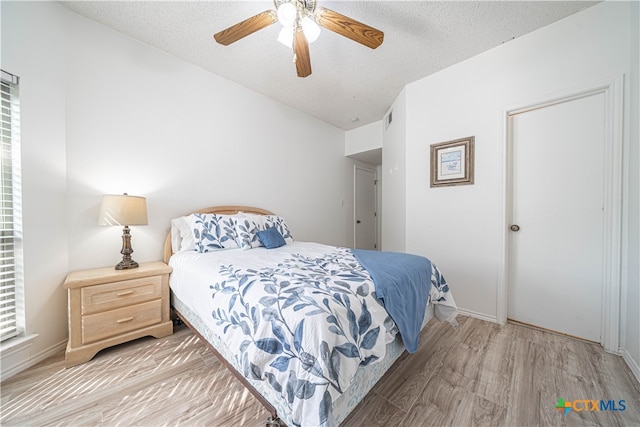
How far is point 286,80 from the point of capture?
Result: 9.13 ft

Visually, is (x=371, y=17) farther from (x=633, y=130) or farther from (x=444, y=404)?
(x=444, y=404)

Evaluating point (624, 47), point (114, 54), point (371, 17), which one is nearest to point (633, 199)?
point (624, 47)

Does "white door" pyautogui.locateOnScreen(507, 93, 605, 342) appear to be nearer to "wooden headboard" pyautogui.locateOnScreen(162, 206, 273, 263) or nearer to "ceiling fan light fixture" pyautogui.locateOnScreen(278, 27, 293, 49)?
"ceiling fan light fixture" pyautogui.locateOnScreen(278, 27, 293, 49)

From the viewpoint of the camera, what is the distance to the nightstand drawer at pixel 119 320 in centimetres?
162

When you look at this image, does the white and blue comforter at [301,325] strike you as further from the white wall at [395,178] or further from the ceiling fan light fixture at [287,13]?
the white wall at [395,178]

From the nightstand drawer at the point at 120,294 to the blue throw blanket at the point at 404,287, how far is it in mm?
1737

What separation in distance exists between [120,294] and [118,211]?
652 millimetres

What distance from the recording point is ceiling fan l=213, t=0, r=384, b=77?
4.82ft

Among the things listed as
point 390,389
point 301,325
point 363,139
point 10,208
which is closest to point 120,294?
point 10,208

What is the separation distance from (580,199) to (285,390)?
2.74 meters

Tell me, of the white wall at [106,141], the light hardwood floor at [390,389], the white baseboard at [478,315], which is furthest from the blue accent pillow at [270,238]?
the white baseboard at [478,315]

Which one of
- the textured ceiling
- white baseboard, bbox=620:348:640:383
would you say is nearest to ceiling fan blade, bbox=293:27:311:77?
the textured ceiling

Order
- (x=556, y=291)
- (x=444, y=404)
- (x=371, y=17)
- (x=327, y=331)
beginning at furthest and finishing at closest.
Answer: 1. (x=556, y=291)
2. (x=371, y=17)
3. (x=444, y=404)
4. (x=327, y=331)

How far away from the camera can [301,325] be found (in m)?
0.91
